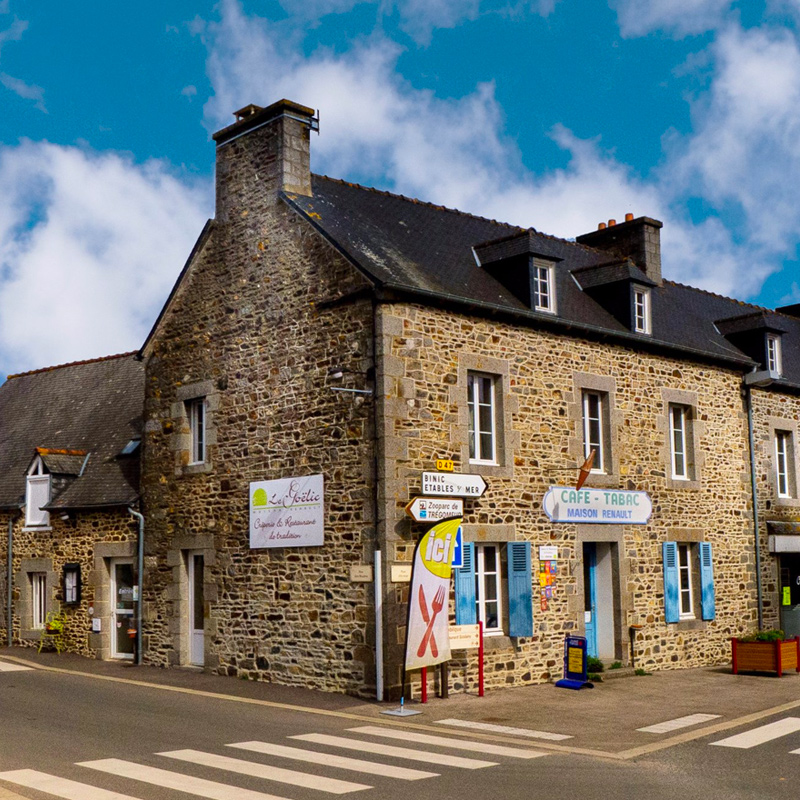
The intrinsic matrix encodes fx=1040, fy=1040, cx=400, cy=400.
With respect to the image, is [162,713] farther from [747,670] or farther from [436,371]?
[747,670]

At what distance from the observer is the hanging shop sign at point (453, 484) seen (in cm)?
1394

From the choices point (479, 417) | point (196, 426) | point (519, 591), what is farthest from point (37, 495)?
point (519, 591)

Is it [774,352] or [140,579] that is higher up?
[774,352]

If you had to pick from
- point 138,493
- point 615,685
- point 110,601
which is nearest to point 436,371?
point 615,685

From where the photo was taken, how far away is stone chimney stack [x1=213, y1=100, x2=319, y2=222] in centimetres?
1611

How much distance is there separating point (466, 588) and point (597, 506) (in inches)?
127

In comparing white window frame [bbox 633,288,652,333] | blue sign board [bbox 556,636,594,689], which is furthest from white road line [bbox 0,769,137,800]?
white window frame [bbox 633,288,652,333]

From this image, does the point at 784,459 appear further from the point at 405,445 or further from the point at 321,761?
the point at 321,761

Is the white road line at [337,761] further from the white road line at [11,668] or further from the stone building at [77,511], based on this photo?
the stone building at [77,511]

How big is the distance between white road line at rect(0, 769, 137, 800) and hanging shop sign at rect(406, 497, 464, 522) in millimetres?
6076

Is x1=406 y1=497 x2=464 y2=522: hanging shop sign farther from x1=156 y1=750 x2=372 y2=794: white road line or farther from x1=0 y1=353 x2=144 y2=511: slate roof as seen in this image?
x1=0 y1=353 x2=144 y2=511: slate roof

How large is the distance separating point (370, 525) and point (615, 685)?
4.67m

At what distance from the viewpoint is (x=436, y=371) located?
14492mm

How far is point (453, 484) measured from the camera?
14242mm
